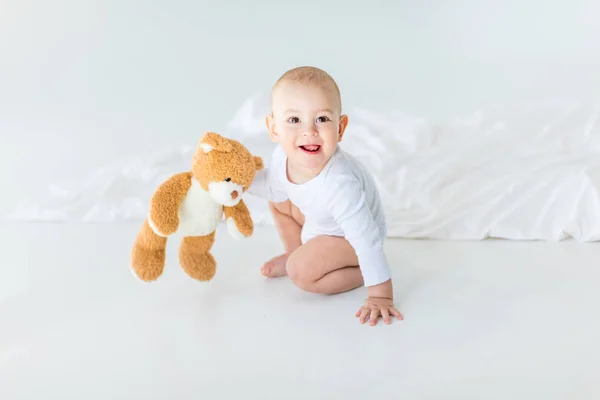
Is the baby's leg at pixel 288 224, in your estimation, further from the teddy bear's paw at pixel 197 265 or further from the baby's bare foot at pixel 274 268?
the teddy bear's paw at pixel 197 265

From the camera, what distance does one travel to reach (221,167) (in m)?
1.44

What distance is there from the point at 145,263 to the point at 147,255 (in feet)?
0.06

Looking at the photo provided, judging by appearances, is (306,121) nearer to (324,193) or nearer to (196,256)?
(324,193)

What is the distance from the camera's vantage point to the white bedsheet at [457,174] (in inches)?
72.9

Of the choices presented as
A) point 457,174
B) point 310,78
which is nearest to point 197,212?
point 310,78

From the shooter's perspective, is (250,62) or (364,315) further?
(250,62)

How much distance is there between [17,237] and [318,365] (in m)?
1.08

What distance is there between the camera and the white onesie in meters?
1.44

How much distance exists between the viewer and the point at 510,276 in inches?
63.0

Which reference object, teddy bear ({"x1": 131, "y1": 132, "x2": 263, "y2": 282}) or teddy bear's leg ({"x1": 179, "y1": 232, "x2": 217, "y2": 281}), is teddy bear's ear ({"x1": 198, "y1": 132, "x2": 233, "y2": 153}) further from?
teddy bear's leg ({"x1": 179, "y1": 232, "x2": 217, "y2": 281})

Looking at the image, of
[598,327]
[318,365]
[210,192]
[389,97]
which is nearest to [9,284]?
[210,192]

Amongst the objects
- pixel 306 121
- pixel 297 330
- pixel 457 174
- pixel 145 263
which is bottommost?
pixel 297 330

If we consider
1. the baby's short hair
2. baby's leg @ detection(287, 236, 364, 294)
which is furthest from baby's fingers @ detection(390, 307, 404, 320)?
the baby's short hair

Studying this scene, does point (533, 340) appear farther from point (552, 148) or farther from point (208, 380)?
point (552, 148)
